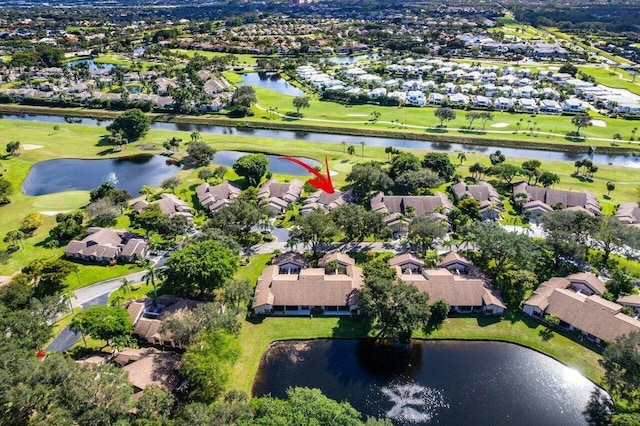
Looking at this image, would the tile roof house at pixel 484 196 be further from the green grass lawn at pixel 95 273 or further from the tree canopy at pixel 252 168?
the green grass lawn at pixel 95 273

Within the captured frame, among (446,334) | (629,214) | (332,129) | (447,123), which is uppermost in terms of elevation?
(447,123)

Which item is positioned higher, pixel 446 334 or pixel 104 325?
pixel 104 325

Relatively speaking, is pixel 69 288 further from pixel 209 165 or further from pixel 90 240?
pixel 209 165

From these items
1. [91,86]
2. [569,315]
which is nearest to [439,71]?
[91,86]

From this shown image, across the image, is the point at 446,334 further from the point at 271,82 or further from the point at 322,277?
the point at 271,82

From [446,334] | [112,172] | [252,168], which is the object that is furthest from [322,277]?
[112,172]

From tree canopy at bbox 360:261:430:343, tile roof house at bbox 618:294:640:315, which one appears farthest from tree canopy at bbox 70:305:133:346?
tile roof house at bbox 618:294:640:315
